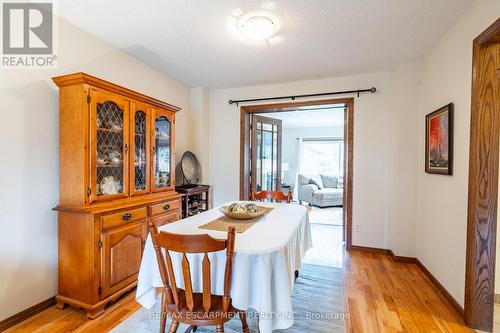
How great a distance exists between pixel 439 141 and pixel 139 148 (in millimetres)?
2926

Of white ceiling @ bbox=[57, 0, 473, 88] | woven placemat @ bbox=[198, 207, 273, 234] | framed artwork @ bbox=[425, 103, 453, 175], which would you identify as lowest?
woven placemat @ bbox=[198, 207, 273, 234]

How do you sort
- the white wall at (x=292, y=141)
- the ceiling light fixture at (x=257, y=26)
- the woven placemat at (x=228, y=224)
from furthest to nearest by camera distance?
1. the white wall at (x=292, y=141)
2. the ceiling light fixture at (x=257, y=26)
3. the woven placemat at (x=228, y=224)

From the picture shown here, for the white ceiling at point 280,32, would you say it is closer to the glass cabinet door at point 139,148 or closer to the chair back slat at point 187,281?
the glass cabinet door at point 139,148

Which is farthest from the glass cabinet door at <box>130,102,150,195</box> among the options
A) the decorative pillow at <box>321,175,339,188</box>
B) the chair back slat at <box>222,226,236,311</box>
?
the decorative pillow at <box>321,175,339,188</box>

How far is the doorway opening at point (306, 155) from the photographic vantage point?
11.4 feet

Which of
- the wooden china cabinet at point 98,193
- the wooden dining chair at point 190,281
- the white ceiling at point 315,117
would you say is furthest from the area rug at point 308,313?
the white ceiling at point 315,117

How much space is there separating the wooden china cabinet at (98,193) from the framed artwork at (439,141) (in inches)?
110

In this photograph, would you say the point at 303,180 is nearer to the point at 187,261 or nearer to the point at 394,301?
the point at 394,301

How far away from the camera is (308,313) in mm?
1952

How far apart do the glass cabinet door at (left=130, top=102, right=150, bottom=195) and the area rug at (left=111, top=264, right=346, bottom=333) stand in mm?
1070

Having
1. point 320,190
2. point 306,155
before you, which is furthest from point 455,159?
point 306,155

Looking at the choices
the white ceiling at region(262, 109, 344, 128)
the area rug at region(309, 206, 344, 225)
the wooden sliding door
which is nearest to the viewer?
the wooden sliding door

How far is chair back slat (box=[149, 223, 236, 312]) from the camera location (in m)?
1.15

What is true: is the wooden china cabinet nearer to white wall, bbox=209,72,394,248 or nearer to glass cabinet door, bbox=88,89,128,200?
glass cabinet door, bbox=88,89,128,200
